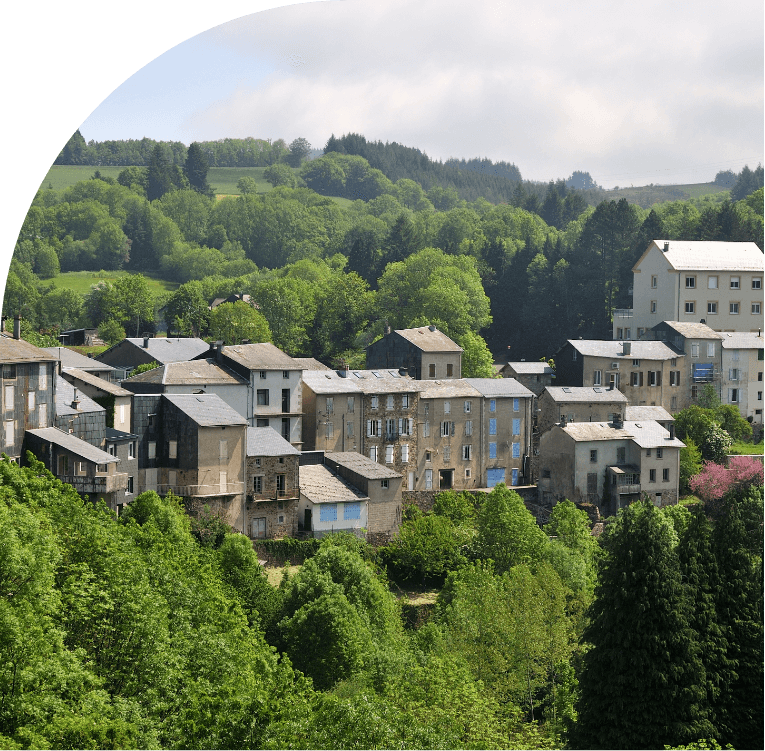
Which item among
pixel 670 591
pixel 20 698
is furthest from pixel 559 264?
pixel 20 698

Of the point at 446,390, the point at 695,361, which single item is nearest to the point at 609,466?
the point at 446,390

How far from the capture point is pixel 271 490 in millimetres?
28500

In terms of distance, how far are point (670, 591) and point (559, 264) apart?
123 ft

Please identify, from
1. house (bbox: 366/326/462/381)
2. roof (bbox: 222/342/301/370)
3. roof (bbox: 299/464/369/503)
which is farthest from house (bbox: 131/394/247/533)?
house (bbox: 366/326/462/381)

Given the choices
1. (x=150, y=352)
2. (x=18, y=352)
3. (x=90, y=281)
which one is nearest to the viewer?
(x=18, y=352)

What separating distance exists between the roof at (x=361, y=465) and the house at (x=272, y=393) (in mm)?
1463

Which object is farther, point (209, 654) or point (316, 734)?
point (209, 654)

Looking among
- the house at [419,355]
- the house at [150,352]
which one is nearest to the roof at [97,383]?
the house at [150,352]

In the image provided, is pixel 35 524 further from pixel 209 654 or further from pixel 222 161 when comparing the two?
pixel 222 161

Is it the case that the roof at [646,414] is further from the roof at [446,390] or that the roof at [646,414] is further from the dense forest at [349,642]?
the dense forest at [349,642]

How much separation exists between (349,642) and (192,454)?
891cm

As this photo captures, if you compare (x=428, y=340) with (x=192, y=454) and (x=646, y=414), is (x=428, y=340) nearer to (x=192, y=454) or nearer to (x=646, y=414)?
(x=646, y=414)

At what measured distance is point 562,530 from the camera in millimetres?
29672

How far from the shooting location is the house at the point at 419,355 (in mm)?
38906
